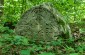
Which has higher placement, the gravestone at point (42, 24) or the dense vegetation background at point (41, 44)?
the gravestone at point (42, 24)

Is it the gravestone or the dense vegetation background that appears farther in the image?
the gravestone

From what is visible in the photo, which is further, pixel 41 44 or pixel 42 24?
pixel 42 24

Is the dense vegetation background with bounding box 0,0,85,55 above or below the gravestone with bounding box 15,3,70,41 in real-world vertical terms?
below

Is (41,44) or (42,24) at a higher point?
(42,24)

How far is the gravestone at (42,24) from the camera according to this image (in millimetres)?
5895

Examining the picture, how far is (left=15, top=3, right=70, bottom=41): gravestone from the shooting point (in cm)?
589

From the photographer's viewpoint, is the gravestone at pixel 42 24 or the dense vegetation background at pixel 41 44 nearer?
the dense vegetation background at pixel 41 44

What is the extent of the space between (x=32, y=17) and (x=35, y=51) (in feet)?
5.66

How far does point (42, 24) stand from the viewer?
6027mm

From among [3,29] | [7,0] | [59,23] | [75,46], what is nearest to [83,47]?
[75,46]

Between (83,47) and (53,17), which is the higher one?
(53,17)

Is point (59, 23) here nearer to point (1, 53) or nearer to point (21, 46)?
point (21, 46)

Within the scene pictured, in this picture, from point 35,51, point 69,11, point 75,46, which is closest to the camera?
point 35,51

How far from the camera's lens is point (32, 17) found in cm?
614
